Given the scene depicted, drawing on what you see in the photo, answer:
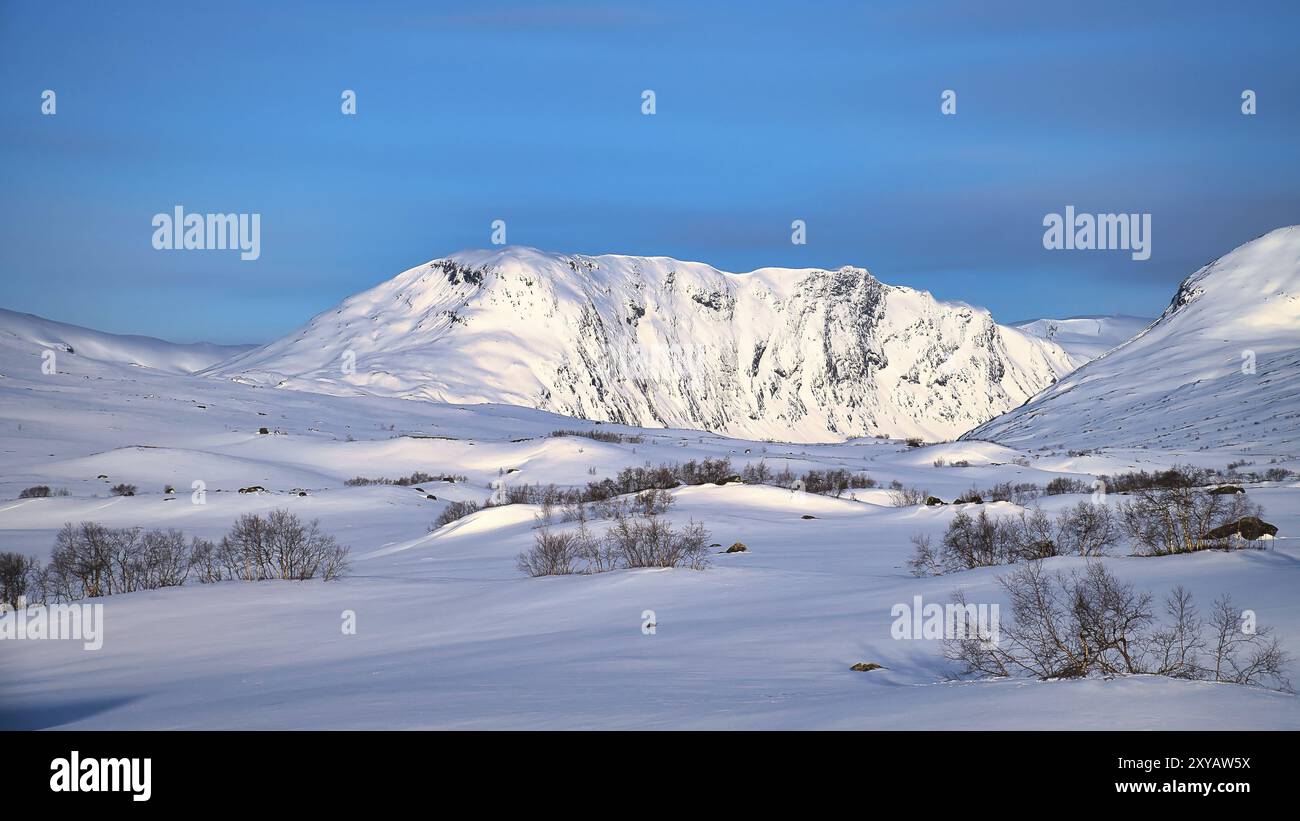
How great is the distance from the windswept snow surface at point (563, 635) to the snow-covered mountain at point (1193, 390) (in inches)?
2491

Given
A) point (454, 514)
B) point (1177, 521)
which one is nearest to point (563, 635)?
point (1177, 521)

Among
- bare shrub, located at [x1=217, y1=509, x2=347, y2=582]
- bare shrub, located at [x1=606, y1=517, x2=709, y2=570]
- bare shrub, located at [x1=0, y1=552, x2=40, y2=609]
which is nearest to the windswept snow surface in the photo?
bare shrub, located at [x1=606, y1=517, x2=709, y2=570]

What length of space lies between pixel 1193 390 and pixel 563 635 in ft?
457

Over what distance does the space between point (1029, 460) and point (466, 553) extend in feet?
235

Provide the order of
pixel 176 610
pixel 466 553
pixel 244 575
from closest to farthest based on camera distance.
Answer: pixel 176 610
pixel 244 575
pixel 466 553

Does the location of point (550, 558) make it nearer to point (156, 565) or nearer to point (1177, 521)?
point (156, 565)

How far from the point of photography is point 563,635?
23.0 metres

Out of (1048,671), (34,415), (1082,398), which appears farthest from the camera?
(1082,398)

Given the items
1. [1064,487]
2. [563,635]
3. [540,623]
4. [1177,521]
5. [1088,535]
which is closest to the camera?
[563,635]

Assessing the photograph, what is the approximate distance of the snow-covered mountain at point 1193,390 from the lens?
113875mm

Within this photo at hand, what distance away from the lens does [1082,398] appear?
163875mm

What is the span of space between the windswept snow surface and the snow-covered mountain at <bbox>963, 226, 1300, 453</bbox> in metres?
63.3

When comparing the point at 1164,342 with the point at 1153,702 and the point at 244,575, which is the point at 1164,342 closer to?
the point at 244,575
